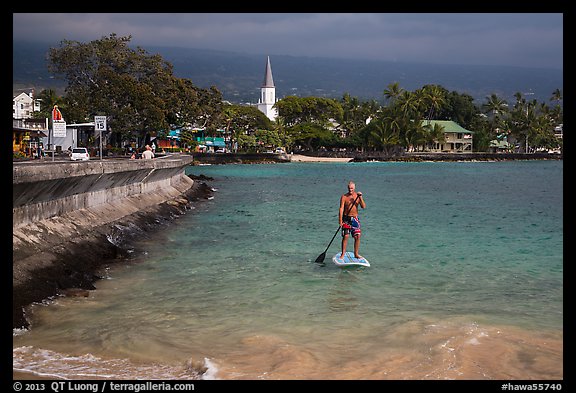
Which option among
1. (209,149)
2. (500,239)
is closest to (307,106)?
(209,149)

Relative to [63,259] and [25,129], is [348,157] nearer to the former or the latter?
[25,129]

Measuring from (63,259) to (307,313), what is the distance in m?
5.83

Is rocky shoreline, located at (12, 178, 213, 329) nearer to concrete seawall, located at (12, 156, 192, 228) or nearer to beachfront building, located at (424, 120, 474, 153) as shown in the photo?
concrete seawall, located at (12, 156, 192, 228)

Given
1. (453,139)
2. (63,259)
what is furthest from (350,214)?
(453,139)

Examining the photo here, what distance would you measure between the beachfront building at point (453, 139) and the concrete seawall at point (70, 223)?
4829 inches

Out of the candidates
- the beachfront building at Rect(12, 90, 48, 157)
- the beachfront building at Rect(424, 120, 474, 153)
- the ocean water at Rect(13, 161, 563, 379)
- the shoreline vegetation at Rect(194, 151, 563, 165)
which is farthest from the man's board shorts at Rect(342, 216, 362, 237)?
the beachfront building at Rect(424, 120, 474, 153)

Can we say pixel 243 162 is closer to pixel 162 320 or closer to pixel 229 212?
pixel 229 212

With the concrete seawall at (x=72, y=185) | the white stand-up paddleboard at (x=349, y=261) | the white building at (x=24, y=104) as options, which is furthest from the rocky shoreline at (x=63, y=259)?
the white building at (x=24, y=104)

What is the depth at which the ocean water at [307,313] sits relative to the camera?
9.23 m

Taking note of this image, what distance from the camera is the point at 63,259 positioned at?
1485 cm

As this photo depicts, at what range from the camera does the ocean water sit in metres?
9.23

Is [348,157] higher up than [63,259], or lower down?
higher up

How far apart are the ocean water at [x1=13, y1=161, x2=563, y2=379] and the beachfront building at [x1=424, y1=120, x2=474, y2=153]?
123 meters
